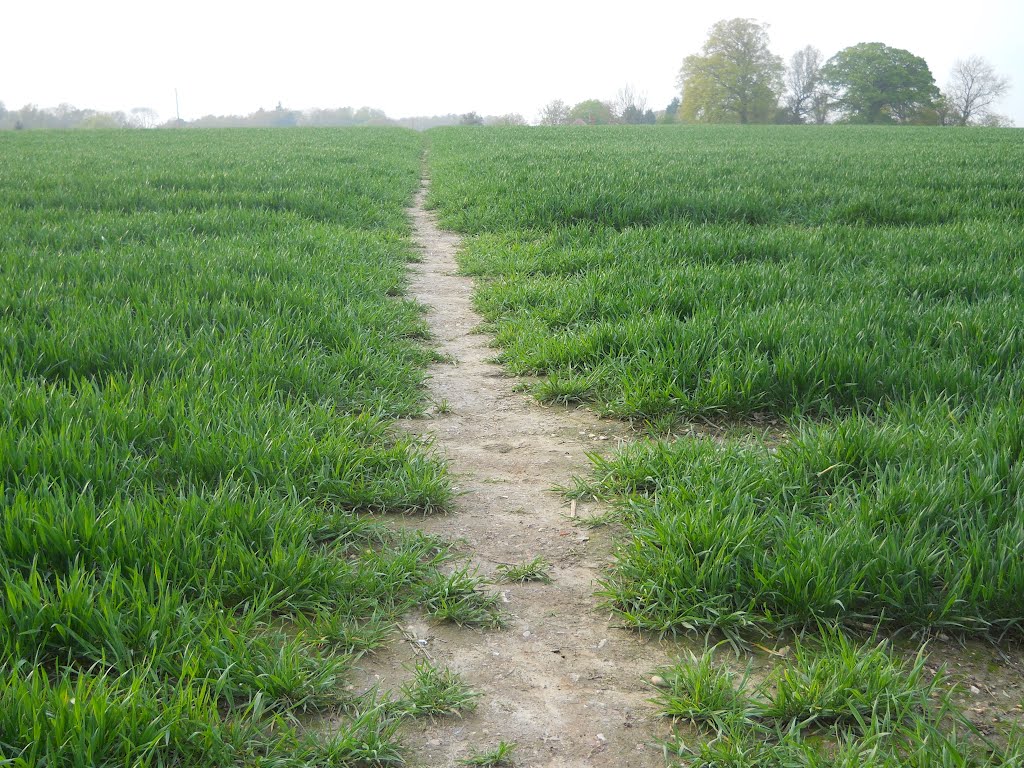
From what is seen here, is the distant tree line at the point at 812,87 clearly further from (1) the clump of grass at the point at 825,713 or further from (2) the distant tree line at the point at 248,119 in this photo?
(1) the clump of grass at the point at 825,713

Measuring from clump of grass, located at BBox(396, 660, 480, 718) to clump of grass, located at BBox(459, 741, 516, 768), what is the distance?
15cm

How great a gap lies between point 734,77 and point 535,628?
92735 mm

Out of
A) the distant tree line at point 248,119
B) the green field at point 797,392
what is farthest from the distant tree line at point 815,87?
the green field at point 797,392

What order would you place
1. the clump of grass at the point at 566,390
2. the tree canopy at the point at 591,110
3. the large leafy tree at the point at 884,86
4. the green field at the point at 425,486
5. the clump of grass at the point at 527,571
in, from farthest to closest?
the tree canopy at the point at 591,110 → the large leafy tree at the point at 884,86 → the clump of grass at the point at 566,390 → the clump of grass at the point at 527,571 → the green field at the point at 425,486

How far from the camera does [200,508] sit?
2.38 m

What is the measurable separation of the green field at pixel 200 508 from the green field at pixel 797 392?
784 mm

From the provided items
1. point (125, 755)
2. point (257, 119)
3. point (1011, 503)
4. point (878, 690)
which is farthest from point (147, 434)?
point (257, 119)

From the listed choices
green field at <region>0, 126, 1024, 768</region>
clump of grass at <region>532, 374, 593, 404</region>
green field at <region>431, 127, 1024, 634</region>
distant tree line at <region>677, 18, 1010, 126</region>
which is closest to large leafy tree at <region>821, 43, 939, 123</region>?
distant tree line at <region>677, 18, 1010, 126</region>

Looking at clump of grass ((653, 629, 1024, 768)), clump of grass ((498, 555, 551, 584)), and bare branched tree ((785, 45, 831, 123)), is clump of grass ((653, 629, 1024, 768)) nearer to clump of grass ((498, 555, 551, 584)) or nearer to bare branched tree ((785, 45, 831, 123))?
clump of grass ((498, 555, 551, 584))

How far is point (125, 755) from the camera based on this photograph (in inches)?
60.2

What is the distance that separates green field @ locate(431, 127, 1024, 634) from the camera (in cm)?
215

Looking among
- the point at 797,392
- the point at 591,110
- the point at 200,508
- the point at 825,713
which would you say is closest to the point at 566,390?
the point at 797,392

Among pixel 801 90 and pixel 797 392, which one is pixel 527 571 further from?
pixel 801 90

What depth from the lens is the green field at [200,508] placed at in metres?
1.66
